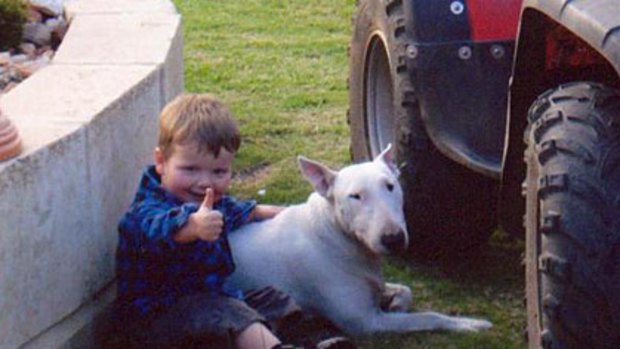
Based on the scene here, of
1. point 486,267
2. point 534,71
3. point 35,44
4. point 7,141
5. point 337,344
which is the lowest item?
point 486,267

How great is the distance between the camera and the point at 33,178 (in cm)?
384

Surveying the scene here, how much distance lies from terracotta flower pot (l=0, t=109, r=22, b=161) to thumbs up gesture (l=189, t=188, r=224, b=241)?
536mm

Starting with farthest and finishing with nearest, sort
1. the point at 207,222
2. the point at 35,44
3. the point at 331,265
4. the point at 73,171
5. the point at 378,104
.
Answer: the point at 35,44 → the point at 378,104 → the point at 331,265 → the point at 73,171 → the point at 207,222

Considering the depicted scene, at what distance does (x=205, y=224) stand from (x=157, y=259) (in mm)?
297

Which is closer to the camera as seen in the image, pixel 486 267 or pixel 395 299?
pixel 395 299

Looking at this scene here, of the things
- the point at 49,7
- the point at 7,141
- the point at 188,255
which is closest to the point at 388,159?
the point at 188,255

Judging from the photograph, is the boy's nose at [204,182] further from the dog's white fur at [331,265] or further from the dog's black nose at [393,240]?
the dog's black nose at [393,240]

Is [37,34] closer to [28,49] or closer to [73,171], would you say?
[28,49]

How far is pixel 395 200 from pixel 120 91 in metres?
0.94

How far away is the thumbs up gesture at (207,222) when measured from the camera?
4.01 m

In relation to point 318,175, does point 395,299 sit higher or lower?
lower

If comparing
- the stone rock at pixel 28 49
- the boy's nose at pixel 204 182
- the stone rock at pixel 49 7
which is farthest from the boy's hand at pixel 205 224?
the stone rock at pixel 49 7

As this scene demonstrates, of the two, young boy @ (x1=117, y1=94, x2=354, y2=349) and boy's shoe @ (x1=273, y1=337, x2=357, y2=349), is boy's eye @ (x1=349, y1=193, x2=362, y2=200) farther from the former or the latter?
boy's shoe @ (x1=273, y1=337, x2=357, y2=349)

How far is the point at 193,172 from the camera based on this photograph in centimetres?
433
